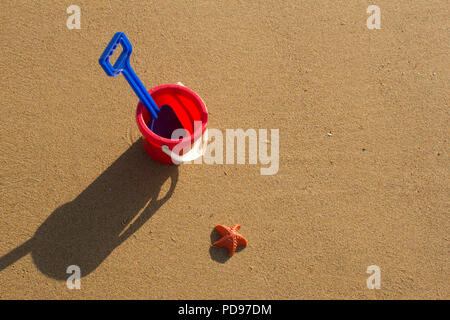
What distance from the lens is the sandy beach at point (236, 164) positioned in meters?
2.17

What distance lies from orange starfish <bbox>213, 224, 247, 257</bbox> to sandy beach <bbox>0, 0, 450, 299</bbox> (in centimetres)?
5

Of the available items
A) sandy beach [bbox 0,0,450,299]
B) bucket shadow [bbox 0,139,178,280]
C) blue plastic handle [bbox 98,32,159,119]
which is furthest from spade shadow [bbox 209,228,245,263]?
blue plastic handle [bbox 98,32,159,119]

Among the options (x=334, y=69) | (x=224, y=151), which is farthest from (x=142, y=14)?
(x=334, y=69)

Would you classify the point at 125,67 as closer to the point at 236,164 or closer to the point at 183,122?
the point at 183,122

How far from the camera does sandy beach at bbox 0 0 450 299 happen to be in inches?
85.5

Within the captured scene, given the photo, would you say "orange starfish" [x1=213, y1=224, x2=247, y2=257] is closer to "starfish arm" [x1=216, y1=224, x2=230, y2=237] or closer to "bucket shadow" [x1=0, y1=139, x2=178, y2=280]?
"starfish arm" [x1=216, y1=224, x2=230, y2=237]

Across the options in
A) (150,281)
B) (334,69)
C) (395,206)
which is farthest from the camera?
(334,69)

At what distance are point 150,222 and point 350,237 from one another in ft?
3.43

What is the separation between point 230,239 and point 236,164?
16.5 inches

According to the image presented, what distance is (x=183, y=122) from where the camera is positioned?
2.30m

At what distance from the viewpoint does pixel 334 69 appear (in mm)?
2529

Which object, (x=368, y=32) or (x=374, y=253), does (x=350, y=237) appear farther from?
(x=368, y=32)

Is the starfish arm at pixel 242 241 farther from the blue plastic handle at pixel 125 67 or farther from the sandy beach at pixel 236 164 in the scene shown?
the blue plastic handle at pixel 125 67

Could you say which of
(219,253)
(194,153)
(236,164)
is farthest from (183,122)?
(219,253)
